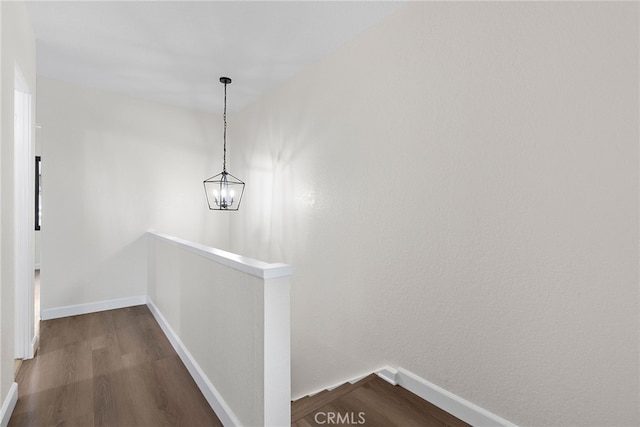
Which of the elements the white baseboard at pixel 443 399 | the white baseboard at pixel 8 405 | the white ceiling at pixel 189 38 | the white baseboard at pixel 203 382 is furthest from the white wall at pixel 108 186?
the white baseboard at pixel 443 399

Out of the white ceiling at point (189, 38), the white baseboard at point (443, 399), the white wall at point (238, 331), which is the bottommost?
the white baseboard at point (443, 399)

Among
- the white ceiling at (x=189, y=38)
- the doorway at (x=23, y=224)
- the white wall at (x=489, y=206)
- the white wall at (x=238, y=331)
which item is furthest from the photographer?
the doorway at (x=23, y=224)

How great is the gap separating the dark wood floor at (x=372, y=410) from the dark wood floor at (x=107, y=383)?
0.54m

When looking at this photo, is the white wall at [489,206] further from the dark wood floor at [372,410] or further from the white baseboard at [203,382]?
the white baseboard at [203,382]

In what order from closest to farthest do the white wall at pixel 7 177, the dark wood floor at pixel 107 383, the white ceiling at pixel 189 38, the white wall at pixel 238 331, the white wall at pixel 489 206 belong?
the white wall at pixel 489 206, the white wall at pixel 238 331, the white wall at pixel 7 177, the dark wood floor at pixel 107 383, the white ceiling at pixel 189 38

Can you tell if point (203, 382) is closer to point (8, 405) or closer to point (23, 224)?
point (8, 405)

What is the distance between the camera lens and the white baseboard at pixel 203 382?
1692mm

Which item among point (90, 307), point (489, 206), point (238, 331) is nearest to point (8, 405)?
point (238, 331)

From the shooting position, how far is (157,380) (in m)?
2.14

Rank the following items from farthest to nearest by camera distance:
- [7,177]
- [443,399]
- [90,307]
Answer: [90,307] → [443,399] → [7,177]

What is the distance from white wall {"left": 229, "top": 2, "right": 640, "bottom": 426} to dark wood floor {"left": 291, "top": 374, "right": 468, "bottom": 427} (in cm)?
17

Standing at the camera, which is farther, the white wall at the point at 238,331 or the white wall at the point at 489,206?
the white wall at the point at 238,331

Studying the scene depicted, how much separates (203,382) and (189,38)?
2442 millimetres

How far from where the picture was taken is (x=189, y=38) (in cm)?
245
